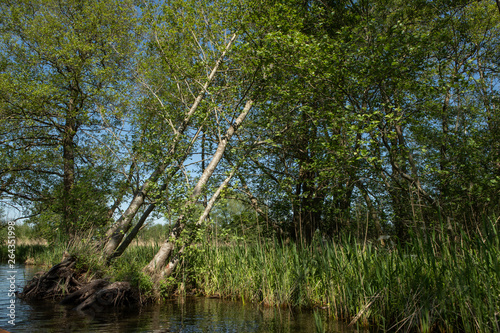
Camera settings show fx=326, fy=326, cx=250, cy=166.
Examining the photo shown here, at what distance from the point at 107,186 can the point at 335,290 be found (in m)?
7.87

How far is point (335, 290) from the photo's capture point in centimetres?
579

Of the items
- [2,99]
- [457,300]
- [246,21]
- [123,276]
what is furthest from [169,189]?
[2,99]

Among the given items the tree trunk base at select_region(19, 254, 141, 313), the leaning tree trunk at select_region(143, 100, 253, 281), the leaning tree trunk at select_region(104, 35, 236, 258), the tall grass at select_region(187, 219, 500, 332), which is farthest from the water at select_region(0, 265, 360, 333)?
the leaning tree trunk at select_region(104, 35, 236, 258)

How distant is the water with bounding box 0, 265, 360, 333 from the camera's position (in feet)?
17.2

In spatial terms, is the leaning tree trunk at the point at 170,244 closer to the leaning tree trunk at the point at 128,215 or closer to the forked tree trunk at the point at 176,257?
the forked tree trunk at the point at 176,257

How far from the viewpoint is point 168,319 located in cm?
611

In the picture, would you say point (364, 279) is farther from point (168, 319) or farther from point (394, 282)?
point (168, 319)

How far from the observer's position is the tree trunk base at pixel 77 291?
280 inches

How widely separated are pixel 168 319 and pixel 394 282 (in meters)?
4.05

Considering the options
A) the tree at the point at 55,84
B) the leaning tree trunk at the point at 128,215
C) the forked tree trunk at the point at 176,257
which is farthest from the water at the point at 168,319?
the tree at the point at 55,84

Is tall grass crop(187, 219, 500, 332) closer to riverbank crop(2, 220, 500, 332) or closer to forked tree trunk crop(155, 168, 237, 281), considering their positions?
riverbank crop(2, 220, 500, 332)

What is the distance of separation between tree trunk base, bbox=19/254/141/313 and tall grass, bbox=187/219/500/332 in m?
2.59

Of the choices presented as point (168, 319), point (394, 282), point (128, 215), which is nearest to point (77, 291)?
point (128, 215)

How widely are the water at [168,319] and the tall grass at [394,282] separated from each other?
1.39ft
